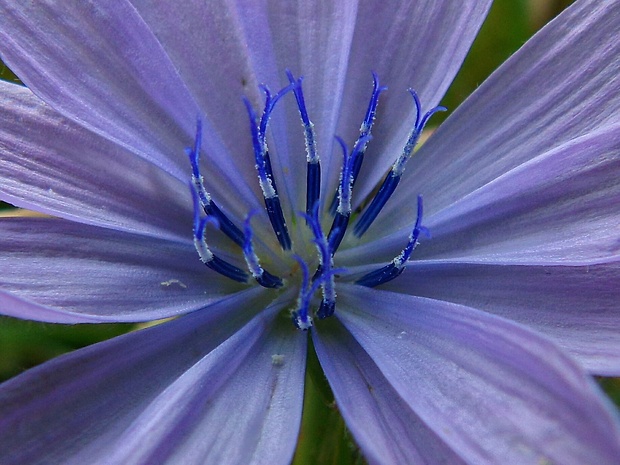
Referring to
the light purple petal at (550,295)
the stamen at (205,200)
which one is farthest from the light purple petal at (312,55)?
the light purple petal at (550,295)

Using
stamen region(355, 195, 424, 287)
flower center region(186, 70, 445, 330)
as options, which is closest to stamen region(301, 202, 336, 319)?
flower center region(186, 70, 445, 330)

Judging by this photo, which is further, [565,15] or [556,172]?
[565,15]

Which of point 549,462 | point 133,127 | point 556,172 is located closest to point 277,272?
point 133,127

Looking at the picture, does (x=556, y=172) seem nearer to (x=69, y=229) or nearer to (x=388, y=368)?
(x=388, y=368)

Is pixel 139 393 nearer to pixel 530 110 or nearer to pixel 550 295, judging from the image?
pixel 550 295

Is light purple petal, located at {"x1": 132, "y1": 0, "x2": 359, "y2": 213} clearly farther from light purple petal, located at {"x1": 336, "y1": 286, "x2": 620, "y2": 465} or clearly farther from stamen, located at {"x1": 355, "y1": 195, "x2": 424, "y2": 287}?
light purple petal, located at {"x1": 336, "y1": 286, "x2": 620, "y2": 465}

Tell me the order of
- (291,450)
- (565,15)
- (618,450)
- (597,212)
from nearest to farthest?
1. (618,450)
2. (291,450)
3. (597,212)
4. (565,15)
